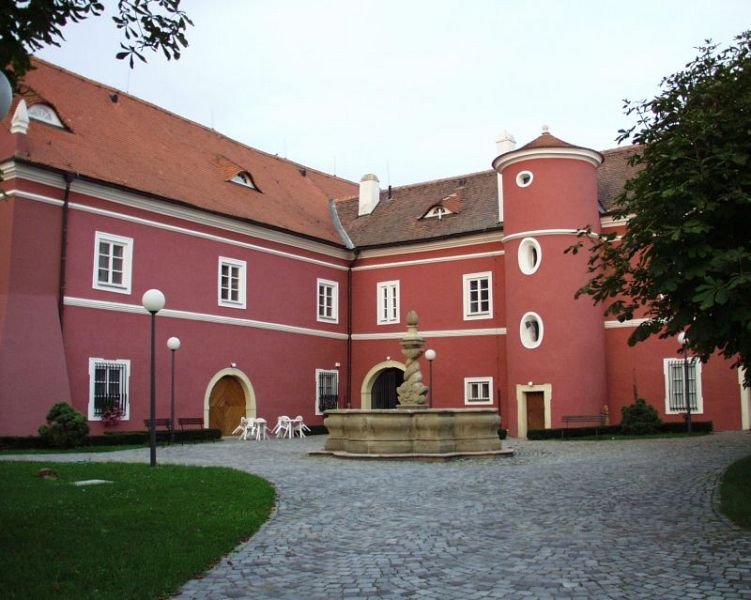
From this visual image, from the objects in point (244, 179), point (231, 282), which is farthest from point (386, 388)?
point (244, 179)

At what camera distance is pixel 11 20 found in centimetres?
680

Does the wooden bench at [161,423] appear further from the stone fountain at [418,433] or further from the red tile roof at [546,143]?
the red tile roof at [546,143]

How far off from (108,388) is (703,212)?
59.9ft

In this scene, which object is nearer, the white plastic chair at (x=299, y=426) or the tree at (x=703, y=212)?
the tree at (x=703, y=212)

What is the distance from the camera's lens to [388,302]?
3206 centimetres

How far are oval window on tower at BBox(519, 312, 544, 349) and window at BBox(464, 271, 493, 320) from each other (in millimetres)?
2463

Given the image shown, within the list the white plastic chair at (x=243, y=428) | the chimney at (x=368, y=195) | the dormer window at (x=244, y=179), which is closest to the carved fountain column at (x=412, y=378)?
the white plastic chair at (x=243, y=428)

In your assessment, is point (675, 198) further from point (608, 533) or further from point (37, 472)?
point (37, 472)

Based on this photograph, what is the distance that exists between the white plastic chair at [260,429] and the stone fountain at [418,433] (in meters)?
8.16

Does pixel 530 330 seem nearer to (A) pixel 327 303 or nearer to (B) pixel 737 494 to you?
(A) pixel 327 303

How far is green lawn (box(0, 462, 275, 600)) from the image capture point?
6.01 m

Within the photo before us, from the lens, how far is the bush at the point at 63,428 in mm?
19453

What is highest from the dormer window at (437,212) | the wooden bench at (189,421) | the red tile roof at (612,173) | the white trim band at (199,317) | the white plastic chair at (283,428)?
the red tile roof at (612,173)

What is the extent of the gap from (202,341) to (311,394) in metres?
5.74
